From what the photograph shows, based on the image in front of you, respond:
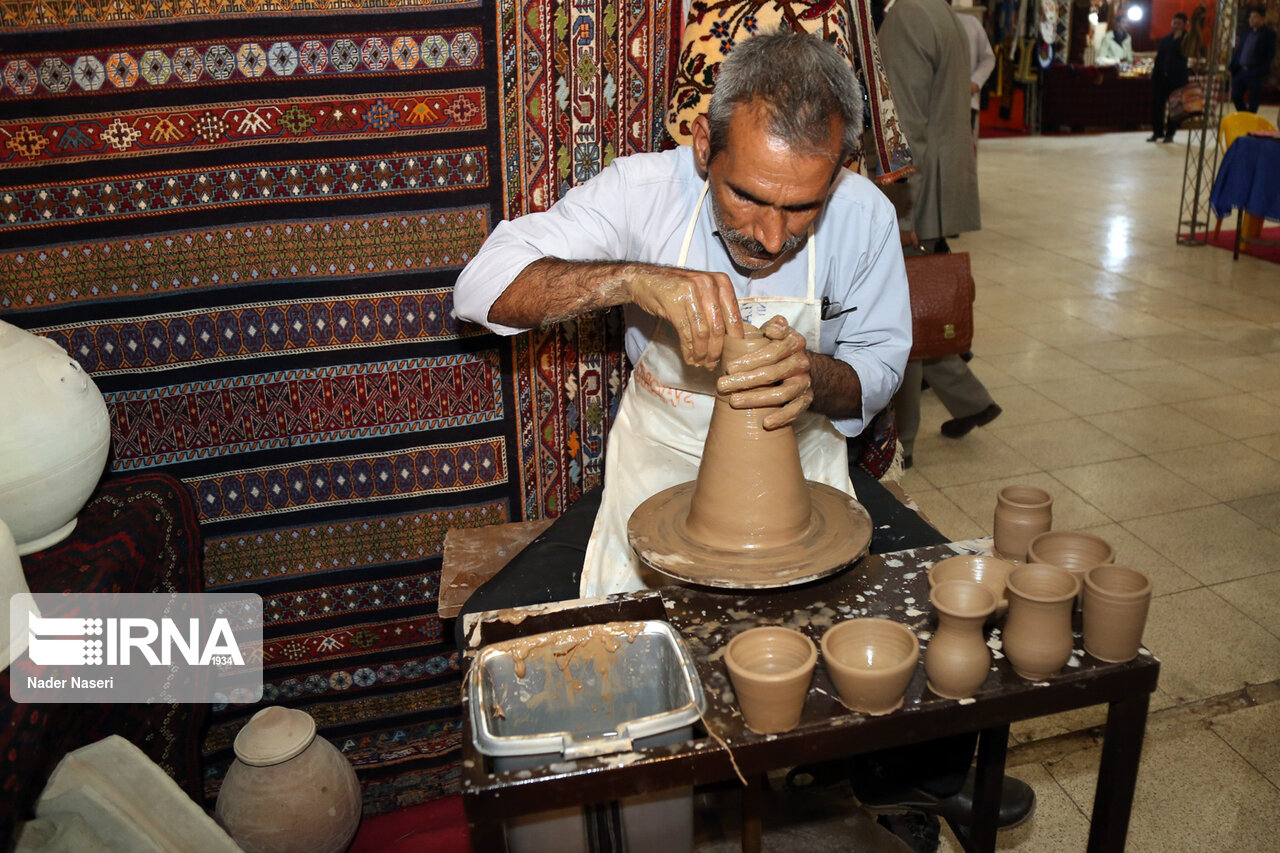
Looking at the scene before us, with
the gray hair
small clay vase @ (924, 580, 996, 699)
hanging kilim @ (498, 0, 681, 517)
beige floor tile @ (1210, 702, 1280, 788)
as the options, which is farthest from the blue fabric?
small clay vase @ (924, 580, 996, 699)

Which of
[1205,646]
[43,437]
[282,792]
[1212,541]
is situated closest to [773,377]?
[43,437]

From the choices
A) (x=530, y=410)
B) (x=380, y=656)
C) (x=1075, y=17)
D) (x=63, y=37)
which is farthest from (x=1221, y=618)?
(x=1075, y=17)

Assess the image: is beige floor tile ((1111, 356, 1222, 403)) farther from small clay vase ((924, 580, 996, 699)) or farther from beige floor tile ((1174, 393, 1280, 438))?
small clay vase ((924, 580, 996, 699))

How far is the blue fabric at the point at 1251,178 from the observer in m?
7.22

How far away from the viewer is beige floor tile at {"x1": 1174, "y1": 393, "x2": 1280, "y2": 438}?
15.9 feet

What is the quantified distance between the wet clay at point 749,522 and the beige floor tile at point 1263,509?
2871 millimetres

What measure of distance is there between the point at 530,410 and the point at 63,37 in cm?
156

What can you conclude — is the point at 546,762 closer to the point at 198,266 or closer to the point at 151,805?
the point at 151,805

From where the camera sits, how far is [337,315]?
2.83m

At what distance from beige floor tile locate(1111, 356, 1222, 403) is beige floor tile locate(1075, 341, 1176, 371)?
50 millimetres

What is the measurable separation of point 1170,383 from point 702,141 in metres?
4.24

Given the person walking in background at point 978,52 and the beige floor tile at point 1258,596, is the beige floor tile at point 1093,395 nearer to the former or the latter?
the beige floor tile at point 1258,596

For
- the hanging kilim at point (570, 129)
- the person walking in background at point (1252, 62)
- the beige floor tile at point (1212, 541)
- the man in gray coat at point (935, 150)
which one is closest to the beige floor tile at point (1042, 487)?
the beige floor tile at point (1212, 541)

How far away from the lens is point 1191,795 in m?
2.66
